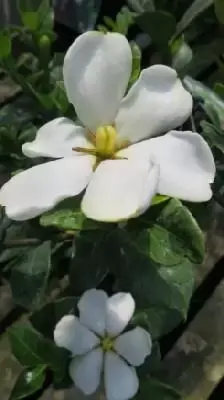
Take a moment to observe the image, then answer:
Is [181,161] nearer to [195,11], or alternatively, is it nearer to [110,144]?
[110,144]

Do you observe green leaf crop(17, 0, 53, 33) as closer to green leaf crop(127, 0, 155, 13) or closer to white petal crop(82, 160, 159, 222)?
green leaf crop(127, 0, 155, 13)

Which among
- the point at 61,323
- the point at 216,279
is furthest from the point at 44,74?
the point at 216,279

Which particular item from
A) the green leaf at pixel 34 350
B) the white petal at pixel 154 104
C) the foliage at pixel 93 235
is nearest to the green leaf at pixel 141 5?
the foliage at pixel 93 235

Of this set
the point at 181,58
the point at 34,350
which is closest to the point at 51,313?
the point at 34,350

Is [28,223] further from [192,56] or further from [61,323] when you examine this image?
[192,56]

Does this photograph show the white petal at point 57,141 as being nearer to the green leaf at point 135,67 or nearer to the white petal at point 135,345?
the green leaf at point 135,67

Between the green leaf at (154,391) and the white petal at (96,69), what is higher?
the white petal at (96,69)

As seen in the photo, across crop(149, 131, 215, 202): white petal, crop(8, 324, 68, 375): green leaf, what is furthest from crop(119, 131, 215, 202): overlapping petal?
crop(8, 324, 68, 375): green leaf
